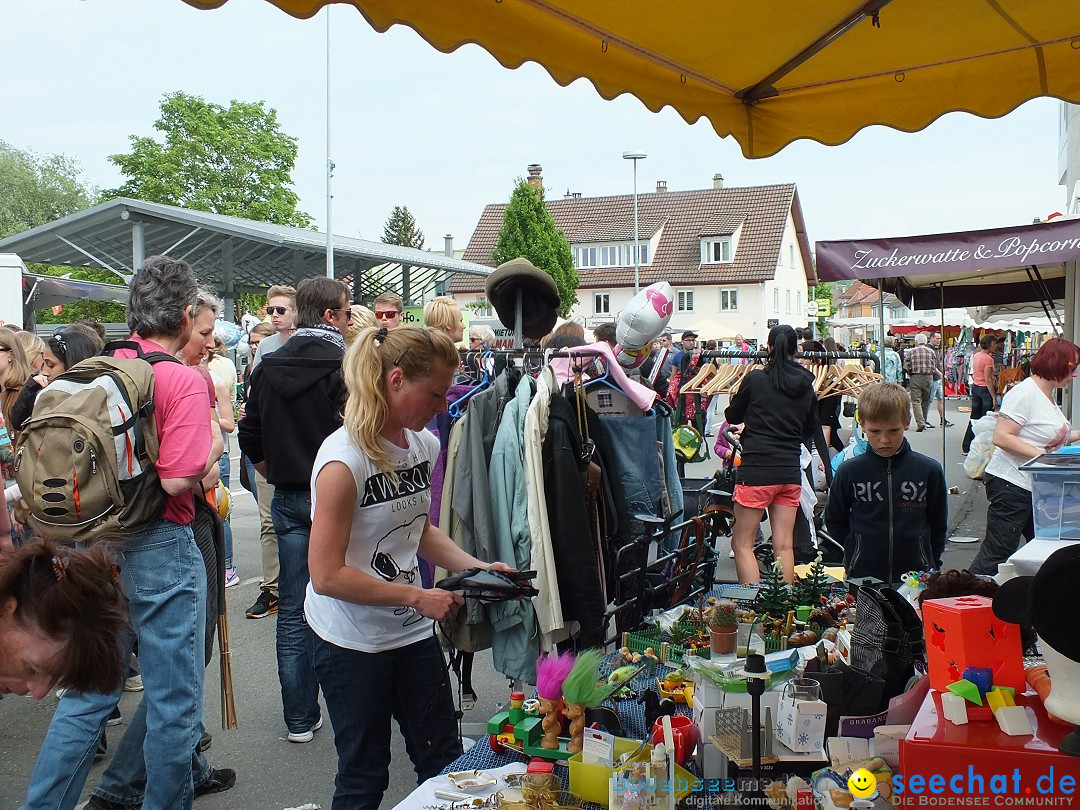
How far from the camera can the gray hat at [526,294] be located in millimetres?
4504

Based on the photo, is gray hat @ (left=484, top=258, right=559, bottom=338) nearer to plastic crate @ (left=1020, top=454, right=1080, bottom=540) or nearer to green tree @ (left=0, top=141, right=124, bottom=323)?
plastic crate @ (left=1020, top=454, right=1080, bottom=540)

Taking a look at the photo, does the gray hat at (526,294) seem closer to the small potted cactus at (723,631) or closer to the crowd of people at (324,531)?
the crowd of people at (324,531)

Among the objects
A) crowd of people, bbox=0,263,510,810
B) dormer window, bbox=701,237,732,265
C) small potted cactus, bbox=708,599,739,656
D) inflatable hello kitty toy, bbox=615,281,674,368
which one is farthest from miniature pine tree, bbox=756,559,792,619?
dormer window, bbox=701,237,732,265

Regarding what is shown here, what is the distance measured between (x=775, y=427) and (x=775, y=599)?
7.55 ft

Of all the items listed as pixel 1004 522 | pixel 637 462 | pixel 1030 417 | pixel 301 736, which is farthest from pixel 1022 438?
pixel 301 736

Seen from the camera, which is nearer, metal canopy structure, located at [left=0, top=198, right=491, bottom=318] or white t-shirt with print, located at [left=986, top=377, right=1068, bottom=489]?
white t-shirt with print, located at [left=986, top=377, right=1068, bottom=489]

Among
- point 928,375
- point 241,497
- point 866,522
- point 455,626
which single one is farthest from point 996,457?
point 928,375

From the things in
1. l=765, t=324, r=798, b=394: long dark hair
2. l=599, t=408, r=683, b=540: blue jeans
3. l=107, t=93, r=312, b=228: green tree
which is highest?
l=107, t=93, r=312, b=228: green tree

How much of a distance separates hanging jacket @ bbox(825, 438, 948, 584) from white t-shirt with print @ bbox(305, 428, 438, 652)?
2.40m

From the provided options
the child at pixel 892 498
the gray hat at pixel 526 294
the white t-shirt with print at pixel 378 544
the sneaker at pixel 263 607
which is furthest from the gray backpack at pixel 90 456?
the sneaker at pixel 263 607

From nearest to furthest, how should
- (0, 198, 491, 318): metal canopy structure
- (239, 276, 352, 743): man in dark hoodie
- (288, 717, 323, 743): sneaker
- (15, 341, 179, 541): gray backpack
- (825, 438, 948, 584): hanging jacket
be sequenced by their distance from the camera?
(15, 341, 179, 541): gray backpack
(239, 276, 352, 743): man in dark hoodie
(825, 438, 948, 584): hanging jacket
(288, 717, 323, 743): sneaker
(0, 198, 491, 318): metal canopy structure

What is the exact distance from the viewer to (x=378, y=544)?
2553mm

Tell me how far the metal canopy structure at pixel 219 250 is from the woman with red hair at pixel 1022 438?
15372 millimetres

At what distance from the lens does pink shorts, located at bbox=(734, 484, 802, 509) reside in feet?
18.4
